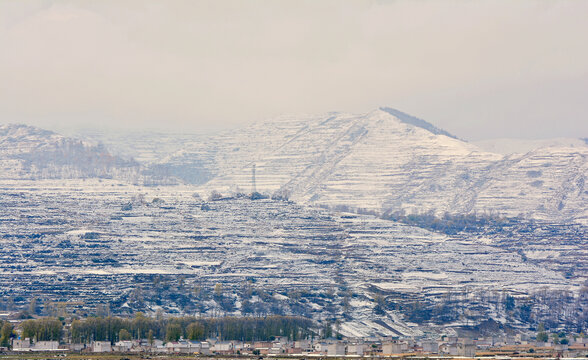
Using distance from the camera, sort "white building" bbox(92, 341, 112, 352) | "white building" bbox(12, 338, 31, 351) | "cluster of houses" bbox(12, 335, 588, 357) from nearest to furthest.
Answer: "white building" bbox(92, 341, 112, 352)
"white building" bbox(12, 338, 31, 351)
"cluster of houses" bbox(12, 335, 588, 357)

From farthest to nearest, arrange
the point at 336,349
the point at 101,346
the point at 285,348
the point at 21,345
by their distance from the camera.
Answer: the point at 285,348, the point at 336,349, the point at 21,345, the point at 101,346

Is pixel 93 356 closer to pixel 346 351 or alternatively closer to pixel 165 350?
pixel 165 350

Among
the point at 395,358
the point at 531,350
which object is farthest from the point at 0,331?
the point at 531,350

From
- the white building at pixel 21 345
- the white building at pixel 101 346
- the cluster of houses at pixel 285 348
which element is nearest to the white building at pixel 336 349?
the cluster of houses at pixel 285 348

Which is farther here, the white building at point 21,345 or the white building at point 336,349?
the white building at point 336,349

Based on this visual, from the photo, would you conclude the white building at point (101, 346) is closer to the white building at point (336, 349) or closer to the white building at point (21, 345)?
the white building at point (21, 345)

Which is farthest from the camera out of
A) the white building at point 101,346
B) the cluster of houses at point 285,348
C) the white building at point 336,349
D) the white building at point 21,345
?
the white building at point 336,349

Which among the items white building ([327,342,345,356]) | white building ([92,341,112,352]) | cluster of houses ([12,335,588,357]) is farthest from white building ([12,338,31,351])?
white building ([327,342,345,356])

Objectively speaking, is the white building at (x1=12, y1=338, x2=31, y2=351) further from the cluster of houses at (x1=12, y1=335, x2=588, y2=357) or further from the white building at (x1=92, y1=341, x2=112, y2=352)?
the white building at (x1=92, y1=341, x2=112, y2=352)

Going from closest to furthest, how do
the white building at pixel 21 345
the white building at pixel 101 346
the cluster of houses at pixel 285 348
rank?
the white building at pixel 101 346
the white building at pixel 21 345
the cluster of houses at pixel 285 348

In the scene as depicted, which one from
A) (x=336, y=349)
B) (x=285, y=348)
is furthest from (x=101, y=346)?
(x=336, y=349)

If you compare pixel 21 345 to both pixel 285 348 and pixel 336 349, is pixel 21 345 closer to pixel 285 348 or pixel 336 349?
pixel 285 348
